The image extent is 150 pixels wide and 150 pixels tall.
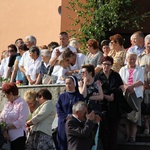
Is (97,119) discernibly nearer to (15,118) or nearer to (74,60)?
(15,118)

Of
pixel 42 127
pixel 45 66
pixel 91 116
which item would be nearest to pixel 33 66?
pixel 45 66

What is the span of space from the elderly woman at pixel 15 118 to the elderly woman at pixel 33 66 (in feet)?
11.1

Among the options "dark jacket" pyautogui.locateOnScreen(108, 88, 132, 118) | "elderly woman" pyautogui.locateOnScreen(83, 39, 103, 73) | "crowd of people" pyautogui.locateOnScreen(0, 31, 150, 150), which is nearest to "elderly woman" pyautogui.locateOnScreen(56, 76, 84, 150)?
"crowd of people" pyautogui.locateOnScreen(0, 31, 150, 150)

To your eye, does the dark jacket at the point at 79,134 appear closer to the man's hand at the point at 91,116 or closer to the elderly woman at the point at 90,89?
the man's hand at the point at 91,116

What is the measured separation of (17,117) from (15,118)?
1.7 inches

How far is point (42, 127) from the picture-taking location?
15367mm

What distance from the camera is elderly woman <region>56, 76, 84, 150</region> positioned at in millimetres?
15148

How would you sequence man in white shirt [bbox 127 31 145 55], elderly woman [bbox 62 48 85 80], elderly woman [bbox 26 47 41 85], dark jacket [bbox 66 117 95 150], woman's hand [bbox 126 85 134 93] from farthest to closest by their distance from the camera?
elderly woman [bbox 26 47 41 85]
man in white shirt [bbox 127 31 145 55]
elderly woman [bbox 62 48 85 80]
woman's hand [bbox 126 85 134 93]
dark jacket [bbox 66 117 95 150]

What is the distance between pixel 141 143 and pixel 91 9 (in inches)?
337

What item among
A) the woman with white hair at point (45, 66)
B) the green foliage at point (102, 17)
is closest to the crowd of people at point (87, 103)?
the woman with white hair at point (45, 66)

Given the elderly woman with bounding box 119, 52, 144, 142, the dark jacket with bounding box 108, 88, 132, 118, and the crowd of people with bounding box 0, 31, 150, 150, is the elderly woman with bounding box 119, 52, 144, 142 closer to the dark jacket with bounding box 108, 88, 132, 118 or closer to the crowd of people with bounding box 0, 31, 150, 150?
the crowd of people with bounding box 0, 31, 150, 150

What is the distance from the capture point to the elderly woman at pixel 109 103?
1580 cm

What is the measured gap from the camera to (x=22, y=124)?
49.3ft

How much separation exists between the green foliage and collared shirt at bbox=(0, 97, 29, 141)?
327 inches
